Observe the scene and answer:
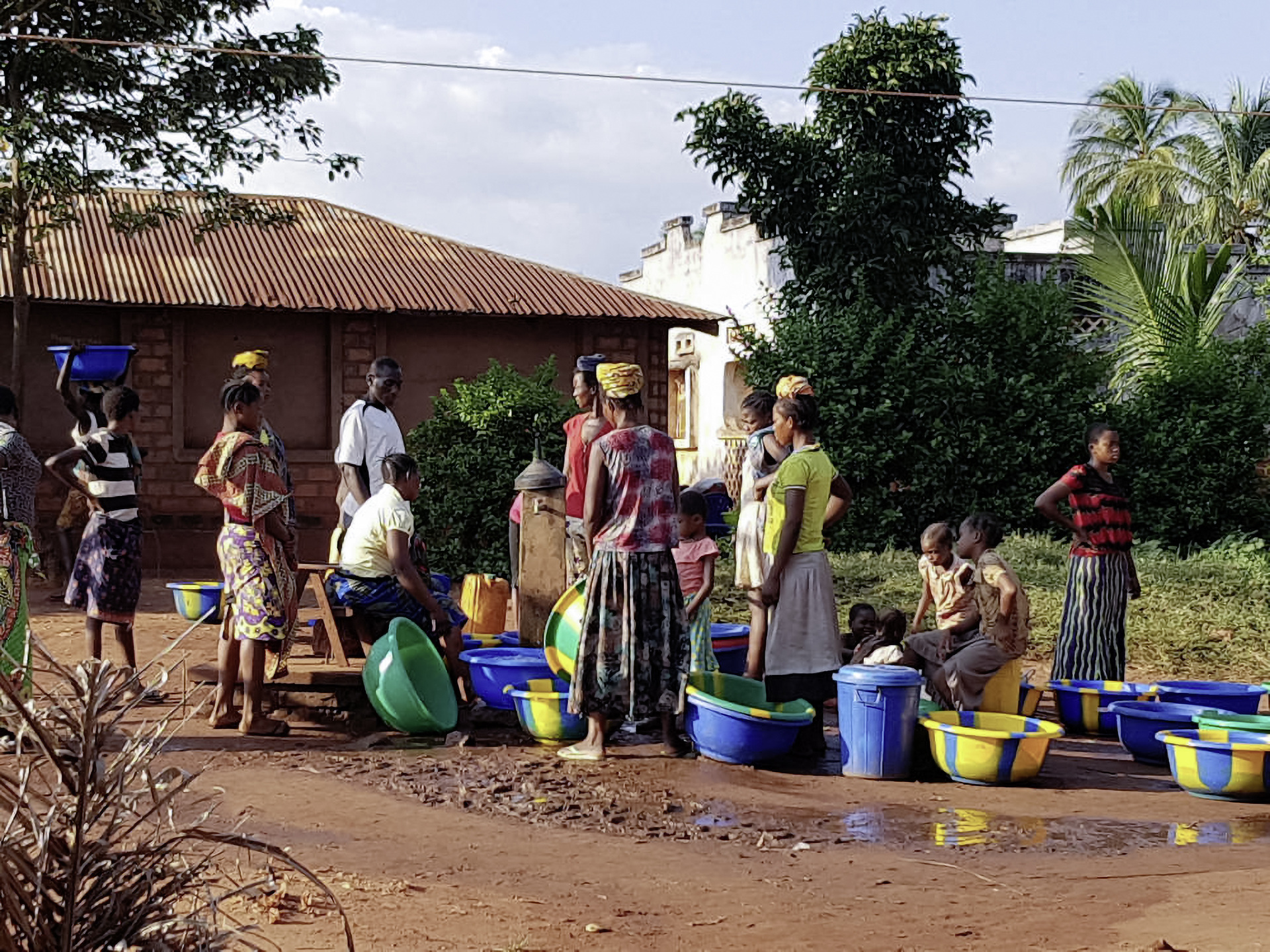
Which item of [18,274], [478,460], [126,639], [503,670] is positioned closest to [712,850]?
[503,670]

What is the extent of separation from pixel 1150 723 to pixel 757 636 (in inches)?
78.0

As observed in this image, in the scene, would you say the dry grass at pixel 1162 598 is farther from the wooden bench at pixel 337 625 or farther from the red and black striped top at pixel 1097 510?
the wooden bench at pixel 337 625

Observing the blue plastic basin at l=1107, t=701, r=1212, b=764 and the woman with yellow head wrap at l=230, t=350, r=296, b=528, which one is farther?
the woman with yellow head wrap at l=230, t=350, r=296, b=528

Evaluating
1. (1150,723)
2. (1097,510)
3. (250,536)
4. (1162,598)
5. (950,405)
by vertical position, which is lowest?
(1150,723)

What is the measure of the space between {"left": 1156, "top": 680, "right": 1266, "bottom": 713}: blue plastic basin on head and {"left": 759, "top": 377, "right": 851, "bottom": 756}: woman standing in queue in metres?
2.15

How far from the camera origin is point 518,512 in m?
9.26

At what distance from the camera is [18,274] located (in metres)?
13.8

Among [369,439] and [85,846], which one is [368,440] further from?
[85,846]

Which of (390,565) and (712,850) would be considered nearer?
(712,850)

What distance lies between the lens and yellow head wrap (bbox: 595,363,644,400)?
710 cm

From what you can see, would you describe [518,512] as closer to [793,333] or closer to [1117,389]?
[793,333]

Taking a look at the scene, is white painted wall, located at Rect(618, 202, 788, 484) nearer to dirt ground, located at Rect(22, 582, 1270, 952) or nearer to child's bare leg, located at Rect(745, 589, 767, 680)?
child's bare leg, located at Rect(745, 589, 767, 680)

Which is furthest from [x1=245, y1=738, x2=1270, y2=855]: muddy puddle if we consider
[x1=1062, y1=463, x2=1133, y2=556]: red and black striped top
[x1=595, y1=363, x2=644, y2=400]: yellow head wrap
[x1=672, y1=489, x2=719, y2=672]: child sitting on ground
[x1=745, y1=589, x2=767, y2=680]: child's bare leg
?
[x1=1062, y1=463, x2=1133, y2=556]: red and black striped top

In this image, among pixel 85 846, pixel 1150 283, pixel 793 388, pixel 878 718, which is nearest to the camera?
pixel 85 846
